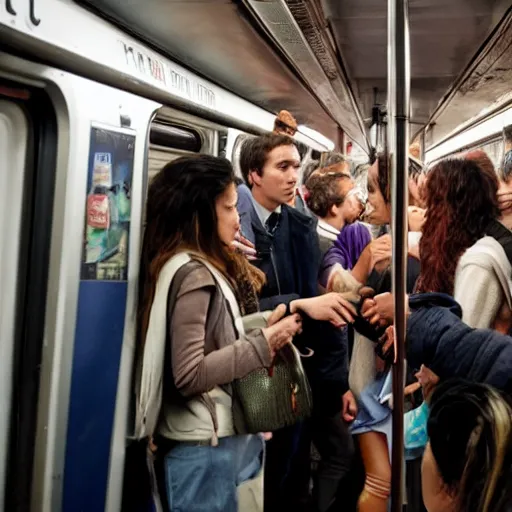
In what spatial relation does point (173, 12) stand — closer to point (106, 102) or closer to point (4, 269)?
point (106, 102)

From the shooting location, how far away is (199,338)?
166 centimetres

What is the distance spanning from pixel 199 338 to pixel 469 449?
0.75 meters

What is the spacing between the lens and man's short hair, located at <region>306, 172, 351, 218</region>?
172cm

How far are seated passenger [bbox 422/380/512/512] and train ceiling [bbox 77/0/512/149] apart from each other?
68 centimetres

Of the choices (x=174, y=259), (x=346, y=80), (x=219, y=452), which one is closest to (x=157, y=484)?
(x=219, y=452)

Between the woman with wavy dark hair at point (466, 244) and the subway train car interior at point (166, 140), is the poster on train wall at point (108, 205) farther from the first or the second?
the woman with wavy dark hair at point (466, 244)

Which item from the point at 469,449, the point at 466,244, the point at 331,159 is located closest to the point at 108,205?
the point at 331,159

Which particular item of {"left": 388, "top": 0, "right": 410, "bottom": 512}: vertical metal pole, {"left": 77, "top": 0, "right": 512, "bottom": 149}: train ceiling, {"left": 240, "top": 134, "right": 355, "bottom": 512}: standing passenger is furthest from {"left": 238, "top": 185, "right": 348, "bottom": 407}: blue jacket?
{"left": 77, "top": 0, "right": 512, "bottom": 149}: train ceiling

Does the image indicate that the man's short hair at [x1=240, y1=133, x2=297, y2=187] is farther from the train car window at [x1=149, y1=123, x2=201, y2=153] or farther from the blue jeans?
the blue jeans

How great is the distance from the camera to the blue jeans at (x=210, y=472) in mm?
1694

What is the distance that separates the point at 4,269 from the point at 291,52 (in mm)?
1016

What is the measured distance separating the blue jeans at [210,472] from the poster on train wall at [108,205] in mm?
506

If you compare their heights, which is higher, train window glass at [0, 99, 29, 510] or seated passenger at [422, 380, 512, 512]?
train window glass at [0, 99, 29, 510]

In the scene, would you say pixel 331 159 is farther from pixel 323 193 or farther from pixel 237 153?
pixel 237 153
